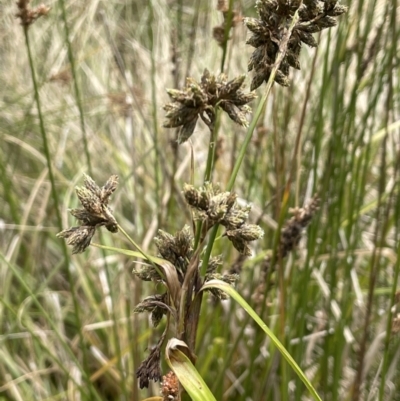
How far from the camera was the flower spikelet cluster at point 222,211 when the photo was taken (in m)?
0.29

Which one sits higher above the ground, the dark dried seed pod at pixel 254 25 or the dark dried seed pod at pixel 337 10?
the dark dried seed pod at pixel 337 10

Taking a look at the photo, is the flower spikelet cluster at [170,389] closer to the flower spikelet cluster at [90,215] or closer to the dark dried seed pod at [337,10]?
the flower spikelet cluster at [90,215]

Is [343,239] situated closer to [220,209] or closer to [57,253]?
[57,253]

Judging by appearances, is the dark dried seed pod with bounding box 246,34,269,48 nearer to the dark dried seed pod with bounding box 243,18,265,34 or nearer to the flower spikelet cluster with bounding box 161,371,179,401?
the dark dried seed pod with bounding box 243,18,265,34

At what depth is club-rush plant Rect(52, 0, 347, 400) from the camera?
300 millimetres

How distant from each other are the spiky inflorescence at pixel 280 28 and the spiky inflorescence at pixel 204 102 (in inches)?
0.5

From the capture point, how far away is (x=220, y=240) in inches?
41.9

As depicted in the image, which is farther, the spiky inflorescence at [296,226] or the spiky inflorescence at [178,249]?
the spiky inflorescence at [296,226]

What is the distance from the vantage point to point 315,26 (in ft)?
1.07

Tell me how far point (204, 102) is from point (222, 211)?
7 centimetres

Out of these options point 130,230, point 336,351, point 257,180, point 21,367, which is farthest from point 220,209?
point 130,230

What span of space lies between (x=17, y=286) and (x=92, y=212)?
1052 mm

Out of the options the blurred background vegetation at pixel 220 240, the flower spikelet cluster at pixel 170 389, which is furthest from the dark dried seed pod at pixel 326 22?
the flower spikelet cluster at pixel 170 389

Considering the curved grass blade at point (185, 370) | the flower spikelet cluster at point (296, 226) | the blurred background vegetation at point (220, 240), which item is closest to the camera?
the curved grass blade at point (185, 370)
